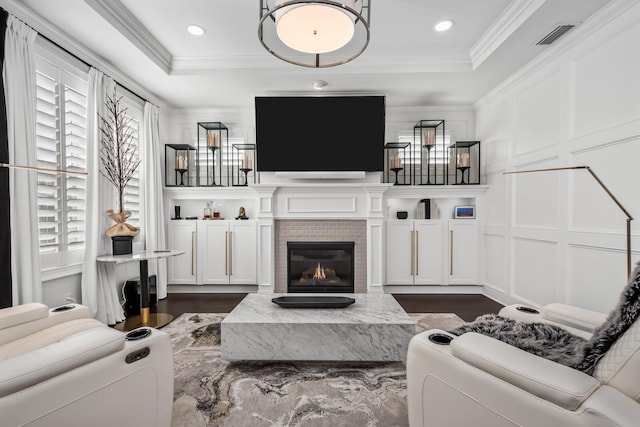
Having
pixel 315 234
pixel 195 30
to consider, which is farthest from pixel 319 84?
pixel 315 234

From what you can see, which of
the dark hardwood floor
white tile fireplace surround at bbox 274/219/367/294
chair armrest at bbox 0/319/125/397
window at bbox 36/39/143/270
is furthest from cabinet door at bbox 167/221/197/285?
chair armrest at bbox 0/319/125/397

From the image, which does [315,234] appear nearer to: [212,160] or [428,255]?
[428,255]

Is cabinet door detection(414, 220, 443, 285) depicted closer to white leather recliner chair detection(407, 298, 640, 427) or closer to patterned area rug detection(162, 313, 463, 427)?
patterned area rug detection(162, 313, 463, 427)

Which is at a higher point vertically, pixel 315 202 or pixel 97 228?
pixel 315 202

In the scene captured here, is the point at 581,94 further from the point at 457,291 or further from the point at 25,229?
the point at 25,229

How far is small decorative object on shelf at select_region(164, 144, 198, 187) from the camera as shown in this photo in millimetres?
4035

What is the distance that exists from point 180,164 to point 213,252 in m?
1.31

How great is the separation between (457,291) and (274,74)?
11.9ft

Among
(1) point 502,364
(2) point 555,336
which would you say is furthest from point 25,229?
(2) point 555,336

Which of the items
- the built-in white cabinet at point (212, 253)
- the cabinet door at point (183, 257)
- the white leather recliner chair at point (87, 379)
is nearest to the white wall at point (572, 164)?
the white leather recliner chair at point (87, 379)

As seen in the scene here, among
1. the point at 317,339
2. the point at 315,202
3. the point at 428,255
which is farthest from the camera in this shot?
the point at 428,255

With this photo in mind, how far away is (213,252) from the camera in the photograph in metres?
3.99

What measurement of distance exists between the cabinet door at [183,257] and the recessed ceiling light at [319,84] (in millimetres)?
2419

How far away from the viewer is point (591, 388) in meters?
0.81
